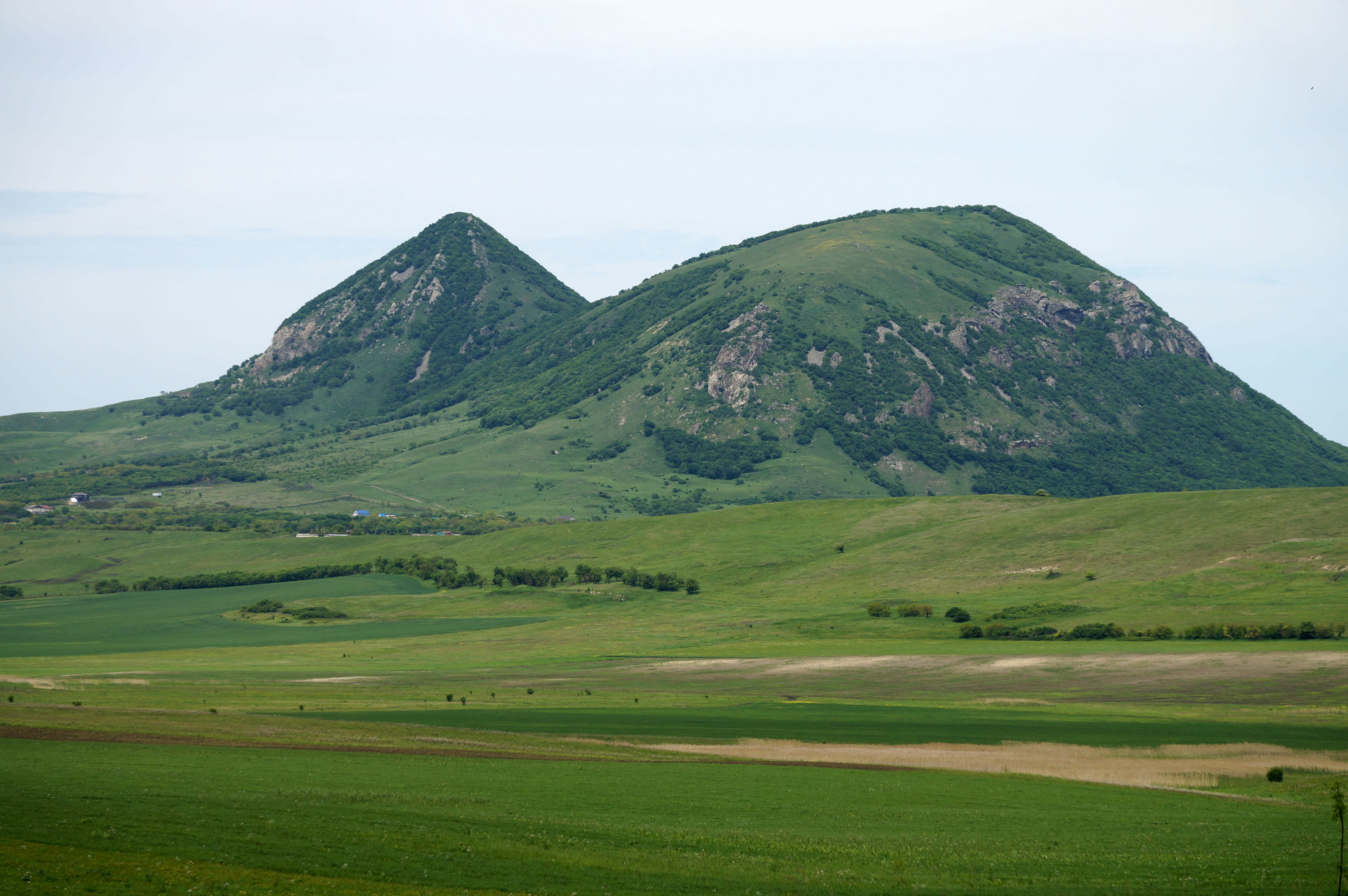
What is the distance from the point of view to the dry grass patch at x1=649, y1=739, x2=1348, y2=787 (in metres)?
54.9

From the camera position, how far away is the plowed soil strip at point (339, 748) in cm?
5719

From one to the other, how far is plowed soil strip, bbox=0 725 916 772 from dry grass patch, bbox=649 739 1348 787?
3.72 feet

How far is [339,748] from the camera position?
58.9m

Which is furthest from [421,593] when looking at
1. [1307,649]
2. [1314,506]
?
[1314,506]

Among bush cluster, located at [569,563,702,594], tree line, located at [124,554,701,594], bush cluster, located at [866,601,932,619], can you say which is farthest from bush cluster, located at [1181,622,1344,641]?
tree line, located at [124,554,701,594]

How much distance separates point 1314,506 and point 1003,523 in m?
48.7

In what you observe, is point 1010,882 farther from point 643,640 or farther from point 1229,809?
point 643,640

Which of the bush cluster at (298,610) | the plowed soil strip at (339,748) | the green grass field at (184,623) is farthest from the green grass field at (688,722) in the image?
the bush cluster at (298,610)

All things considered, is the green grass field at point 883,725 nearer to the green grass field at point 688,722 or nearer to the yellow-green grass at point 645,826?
the green grass field at point 688,722

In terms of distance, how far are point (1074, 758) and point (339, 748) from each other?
140 feet

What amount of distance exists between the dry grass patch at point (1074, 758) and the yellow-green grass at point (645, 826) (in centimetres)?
276

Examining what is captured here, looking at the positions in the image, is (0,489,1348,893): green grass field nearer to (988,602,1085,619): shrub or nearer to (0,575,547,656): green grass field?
(0,575,547,656): green grass field

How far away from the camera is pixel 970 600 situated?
147 meters

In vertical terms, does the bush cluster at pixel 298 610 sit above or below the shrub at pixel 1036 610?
above
